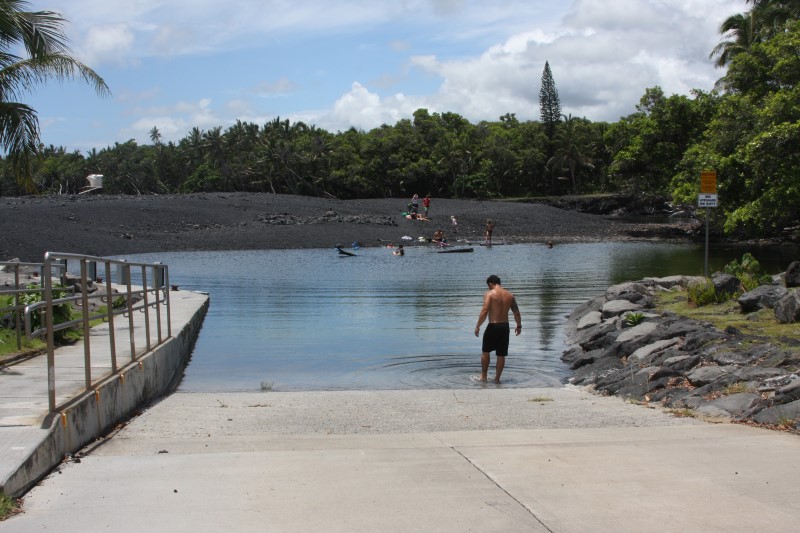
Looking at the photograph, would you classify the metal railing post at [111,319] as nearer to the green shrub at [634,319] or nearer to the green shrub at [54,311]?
the green shrub at [54,311]

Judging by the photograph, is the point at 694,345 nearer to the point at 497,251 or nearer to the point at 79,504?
the point at 79,504

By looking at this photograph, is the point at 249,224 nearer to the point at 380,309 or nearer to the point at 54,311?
the point at 380,309

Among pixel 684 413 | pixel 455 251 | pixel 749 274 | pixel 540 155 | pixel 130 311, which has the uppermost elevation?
pixel 540 155

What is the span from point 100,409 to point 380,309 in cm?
1570

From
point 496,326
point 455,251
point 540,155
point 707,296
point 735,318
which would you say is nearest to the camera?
point 496,326

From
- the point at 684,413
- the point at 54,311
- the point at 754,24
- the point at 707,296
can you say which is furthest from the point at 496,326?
the point at 754,24

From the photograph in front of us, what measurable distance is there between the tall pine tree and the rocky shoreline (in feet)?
305

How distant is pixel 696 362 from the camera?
1079cm

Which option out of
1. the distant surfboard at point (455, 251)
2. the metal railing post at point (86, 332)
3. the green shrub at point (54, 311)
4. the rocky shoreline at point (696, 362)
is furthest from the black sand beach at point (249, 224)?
the metal railing post at point (86, 332)

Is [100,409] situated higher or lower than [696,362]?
higher

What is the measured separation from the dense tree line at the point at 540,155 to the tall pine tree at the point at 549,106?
0.51ft

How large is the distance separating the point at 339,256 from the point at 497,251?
9.70 meters

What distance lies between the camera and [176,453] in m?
6.66

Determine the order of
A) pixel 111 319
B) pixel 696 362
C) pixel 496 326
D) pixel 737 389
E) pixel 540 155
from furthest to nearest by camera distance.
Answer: pixel 540 155 → pixel 496 326 → pixel 696 362 → pixel 737 389 → pixel 111 319
